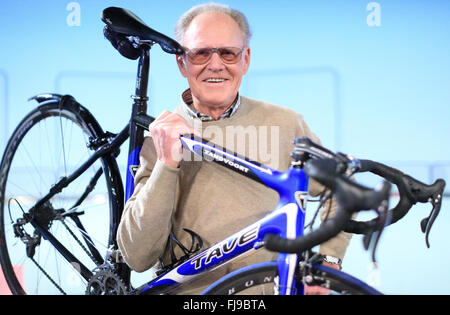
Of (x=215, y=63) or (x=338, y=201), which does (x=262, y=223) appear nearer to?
(x=338, y=201)

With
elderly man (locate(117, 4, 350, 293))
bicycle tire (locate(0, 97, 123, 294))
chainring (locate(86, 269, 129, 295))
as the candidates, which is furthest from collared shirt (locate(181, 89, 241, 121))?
chainring (locate(86, 269, 129, 295))

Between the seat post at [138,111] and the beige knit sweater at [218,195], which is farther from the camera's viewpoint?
the seat post at [138,111]

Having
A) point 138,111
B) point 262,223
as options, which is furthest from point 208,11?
point 262,223

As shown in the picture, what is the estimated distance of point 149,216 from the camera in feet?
3.53

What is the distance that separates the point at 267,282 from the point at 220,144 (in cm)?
39

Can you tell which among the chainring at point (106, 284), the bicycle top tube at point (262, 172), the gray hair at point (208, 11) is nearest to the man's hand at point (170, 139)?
the bicycle top tube at point (262, 172)

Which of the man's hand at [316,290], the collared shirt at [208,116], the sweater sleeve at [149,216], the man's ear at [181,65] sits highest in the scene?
the man's ear at [181,65]

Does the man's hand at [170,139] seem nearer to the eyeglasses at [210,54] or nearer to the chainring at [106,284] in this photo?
the eyeglasses at [210,54]

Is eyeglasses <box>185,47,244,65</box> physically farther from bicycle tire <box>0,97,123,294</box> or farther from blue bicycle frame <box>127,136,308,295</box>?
bicycle tire <box>0,97,123,294</box>

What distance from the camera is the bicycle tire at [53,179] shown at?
1.49m

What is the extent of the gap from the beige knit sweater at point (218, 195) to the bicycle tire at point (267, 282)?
7.4 inches

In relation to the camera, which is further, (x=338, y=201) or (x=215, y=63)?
(x=215, y=63)

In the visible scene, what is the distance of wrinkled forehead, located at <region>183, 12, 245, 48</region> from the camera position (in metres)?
1.17
